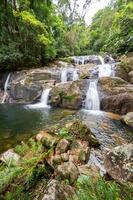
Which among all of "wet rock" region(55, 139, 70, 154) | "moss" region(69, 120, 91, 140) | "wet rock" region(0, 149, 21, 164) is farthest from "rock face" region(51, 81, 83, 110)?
"wet rock" region(0, 149, 21, 164)

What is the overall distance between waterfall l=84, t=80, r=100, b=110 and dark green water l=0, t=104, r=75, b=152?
71.8 inches

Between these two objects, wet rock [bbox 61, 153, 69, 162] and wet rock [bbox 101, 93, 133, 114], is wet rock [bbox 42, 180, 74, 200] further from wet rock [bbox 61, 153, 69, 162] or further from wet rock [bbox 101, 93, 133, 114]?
wet rock [bbox 101, 93, 133, 114]

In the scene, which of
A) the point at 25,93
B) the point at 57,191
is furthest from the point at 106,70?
the point at 57,191

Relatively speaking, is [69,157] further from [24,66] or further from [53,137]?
[24,66]

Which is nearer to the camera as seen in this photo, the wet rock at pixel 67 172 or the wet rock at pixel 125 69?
the wet rock at pixel 67 172

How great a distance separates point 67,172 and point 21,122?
5339 mm

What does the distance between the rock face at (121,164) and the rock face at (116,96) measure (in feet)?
21.2

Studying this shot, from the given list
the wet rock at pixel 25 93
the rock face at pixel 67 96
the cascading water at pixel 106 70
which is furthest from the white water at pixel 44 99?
the cascading water at pixel 106 70

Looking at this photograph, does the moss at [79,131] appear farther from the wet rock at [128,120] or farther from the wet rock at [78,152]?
the wet rock at [128,120]

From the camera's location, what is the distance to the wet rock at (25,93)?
12797 millimetres

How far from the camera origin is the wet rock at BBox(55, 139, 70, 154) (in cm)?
424

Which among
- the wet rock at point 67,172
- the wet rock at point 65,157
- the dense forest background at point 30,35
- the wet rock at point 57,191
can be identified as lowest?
the wet rock at point 57,191

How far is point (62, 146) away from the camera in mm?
4375

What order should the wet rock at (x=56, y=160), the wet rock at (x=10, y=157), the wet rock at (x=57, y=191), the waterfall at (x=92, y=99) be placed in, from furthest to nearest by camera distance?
the waterfall at (x=92, y=99), the wet rock at (x=10, y=157), the wet rock at (x=56, y=160), the wet rock at (x=57, y=191)
